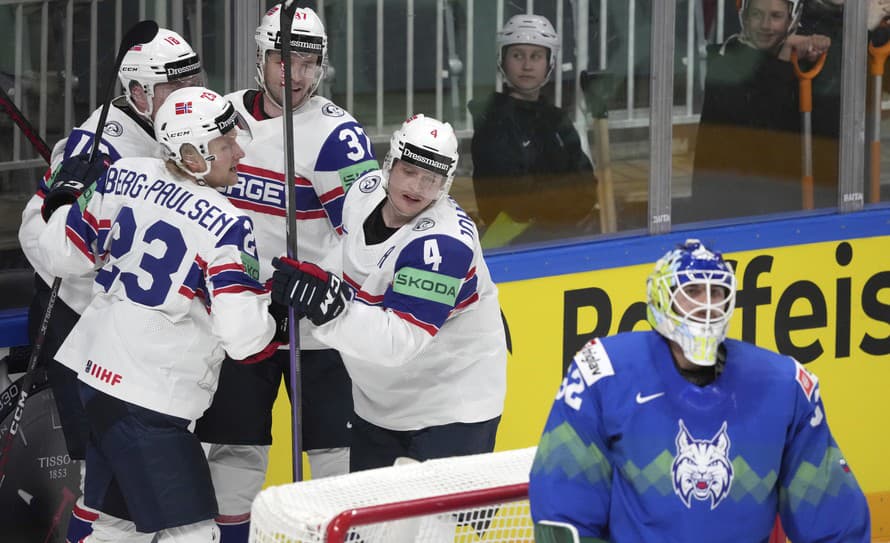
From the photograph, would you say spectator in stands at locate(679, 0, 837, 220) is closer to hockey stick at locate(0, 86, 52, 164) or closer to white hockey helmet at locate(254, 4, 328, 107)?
white hockey helmet at locate(254, 4, 328, 107)

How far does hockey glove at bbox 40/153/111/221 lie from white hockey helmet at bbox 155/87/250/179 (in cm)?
29

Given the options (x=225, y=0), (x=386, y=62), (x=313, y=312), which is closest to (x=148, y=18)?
(x=225, y=0)

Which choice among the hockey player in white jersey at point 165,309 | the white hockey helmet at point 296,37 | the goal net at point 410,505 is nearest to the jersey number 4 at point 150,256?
the hockey player in white jersey at point 165,309

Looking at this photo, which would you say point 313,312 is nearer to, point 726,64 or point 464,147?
point 464,147

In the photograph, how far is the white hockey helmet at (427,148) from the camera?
3.68m

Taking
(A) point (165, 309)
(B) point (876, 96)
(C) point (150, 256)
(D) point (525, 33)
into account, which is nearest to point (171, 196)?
(C) point (150, 256)

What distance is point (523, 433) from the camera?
16.0ft

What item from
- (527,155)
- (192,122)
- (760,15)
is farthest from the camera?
(760,15)

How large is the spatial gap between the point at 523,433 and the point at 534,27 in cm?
120

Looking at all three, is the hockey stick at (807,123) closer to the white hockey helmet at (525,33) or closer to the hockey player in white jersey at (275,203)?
the white hockey helmet at (525,33)

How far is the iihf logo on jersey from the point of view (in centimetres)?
281

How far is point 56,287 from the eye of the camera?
4.05 meters

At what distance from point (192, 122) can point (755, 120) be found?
2.31 metres

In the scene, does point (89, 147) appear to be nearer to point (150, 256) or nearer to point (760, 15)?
point (150, 256)
